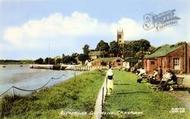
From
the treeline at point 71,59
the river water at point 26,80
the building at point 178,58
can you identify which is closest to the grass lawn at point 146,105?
the river water at point 26,80

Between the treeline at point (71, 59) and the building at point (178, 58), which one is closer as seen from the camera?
the building at point (178, 58)

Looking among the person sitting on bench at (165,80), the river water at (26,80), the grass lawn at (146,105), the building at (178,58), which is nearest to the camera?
the grass lawn at (146,105)

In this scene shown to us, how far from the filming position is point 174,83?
17.5 metres

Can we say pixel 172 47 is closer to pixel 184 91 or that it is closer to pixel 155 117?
pixel 184 91

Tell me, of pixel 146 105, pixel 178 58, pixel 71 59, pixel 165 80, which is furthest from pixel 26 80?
pixel 146 105

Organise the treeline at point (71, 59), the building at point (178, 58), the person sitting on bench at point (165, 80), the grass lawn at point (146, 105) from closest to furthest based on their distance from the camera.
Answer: the grass lawn at point (146, 105) → the person sitting on bench at point (165, 80) → the building at point (178, 58) → the treeline at point (71, 59)

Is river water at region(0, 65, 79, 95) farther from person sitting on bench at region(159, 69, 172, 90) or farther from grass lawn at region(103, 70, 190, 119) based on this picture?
grass lawn at region(103, 70, 190, 119)

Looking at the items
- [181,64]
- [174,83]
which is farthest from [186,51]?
[174,83]

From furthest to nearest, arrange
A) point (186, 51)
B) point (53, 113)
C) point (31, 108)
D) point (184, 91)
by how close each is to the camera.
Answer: point (186, 51) < point (184, 91) < point (31, 108) < point (53, 113)

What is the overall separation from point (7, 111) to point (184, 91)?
7.63m

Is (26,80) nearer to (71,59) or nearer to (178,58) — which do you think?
(71,59)

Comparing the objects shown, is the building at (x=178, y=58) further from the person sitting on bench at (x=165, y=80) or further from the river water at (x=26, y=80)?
the person sitting on bench at (x=165, y=80)

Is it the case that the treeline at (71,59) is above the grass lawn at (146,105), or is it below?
above

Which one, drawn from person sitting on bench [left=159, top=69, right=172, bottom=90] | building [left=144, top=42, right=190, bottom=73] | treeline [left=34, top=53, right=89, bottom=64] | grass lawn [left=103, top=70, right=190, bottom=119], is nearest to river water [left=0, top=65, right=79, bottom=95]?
treeline [left=34, top=53, right=89, bottom=64]
